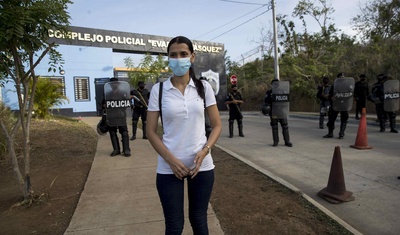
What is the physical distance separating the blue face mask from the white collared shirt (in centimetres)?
11

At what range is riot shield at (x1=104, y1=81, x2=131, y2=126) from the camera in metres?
6.55

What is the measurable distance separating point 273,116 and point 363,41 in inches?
663

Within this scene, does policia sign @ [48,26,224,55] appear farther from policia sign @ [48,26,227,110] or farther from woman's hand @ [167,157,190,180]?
woman's hand @ [167,157,190,180]

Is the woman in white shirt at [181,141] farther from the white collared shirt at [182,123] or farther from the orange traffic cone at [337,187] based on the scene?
the orange traffic cone at [337,187]

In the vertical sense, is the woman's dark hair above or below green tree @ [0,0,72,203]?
below

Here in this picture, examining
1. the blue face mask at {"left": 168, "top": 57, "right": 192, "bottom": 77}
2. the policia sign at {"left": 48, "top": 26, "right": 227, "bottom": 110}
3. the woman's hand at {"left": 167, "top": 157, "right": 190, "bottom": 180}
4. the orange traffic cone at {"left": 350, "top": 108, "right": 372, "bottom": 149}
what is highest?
the policia sign at {"left": 48, "top": 26, "right": 227, "bottom": 110}

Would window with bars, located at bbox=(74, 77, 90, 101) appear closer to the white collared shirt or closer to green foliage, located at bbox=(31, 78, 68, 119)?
green foliage, located at bbox=(31, 78, 68, 119)

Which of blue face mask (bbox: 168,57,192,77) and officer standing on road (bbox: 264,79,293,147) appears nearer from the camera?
blue face mask (bbox: 168,57,192,77)

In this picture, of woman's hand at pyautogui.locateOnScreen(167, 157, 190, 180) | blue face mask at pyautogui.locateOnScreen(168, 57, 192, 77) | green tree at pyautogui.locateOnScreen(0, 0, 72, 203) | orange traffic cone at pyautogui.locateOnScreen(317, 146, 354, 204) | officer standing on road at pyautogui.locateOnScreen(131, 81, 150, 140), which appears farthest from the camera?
officer standing on road at pyautogui.locateOnScreen(131, 81, 150, 140)

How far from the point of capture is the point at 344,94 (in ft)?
26.9

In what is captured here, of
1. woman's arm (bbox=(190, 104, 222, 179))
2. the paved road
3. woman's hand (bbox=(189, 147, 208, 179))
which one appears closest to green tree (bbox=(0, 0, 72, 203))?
woman's arm (bbox=(190, 104, 222, 179))

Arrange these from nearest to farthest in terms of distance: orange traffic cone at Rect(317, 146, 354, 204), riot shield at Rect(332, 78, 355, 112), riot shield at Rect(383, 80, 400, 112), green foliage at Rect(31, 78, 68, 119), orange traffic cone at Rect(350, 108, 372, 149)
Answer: orange traffic cone at Rect(317, 146, 354, 204) < orange traffic cone at Rect(350, 108, 372, 149) < riot shield at Rect(332, 78, 355, 112) < riot shield at Rect(383, 80, 400, 112) < green foliage at Rect(31, 78, 68, 119)

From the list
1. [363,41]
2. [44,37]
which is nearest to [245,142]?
[44,37]

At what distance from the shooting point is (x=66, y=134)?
380 inches
